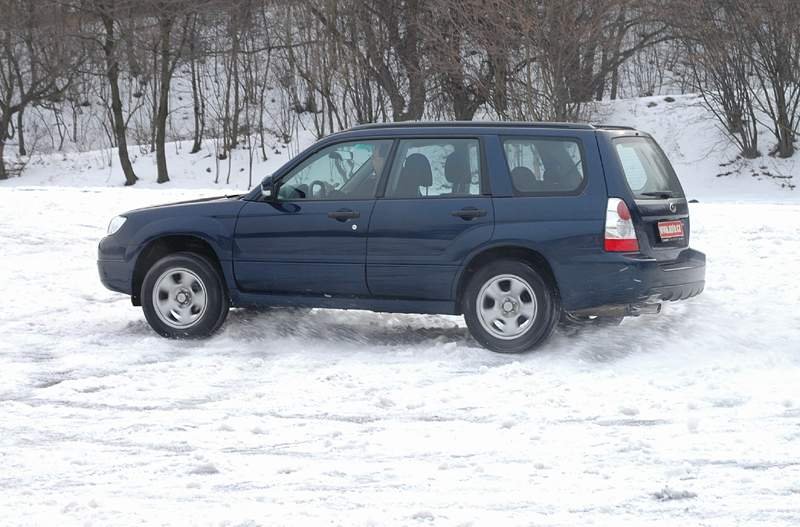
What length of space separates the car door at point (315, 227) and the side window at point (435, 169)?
166 mm

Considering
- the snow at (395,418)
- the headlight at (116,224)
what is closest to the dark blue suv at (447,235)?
the headlight at (116,224)

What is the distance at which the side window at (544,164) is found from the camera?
799 centimetres

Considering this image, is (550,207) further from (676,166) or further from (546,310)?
(676,166)

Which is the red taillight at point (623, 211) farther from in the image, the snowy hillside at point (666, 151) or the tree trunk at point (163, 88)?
the tree trunk at point (163, 88)

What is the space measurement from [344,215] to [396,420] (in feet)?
8.29

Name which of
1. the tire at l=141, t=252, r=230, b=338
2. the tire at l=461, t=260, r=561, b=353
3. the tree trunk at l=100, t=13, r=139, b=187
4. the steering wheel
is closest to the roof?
the steering wheel

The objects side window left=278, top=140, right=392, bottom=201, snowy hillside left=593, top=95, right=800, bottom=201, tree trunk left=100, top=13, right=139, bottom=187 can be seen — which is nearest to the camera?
side window left=278, top=140, right=392, bottom=201

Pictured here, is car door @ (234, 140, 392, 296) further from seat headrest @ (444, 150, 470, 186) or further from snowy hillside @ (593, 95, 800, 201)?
snowy hillside @ (593, 95, 800, 201)

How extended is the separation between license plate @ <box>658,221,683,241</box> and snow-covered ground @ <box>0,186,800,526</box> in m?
0.84

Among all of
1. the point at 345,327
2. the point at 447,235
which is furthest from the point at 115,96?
the point at 447,235

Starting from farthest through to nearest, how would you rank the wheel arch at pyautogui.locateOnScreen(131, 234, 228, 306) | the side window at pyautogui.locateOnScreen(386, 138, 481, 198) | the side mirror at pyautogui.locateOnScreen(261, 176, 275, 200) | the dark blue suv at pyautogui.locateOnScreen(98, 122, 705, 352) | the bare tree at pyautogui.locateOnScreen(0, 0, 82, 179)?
the bare tree at pyautogui.locateOnScreen(0, 0, 82, 179) < the wheel arch at pyautogui.locateOnScreen(131, 234, 228, 306) < the side mirror at pyautogui.locateOnScreen(261, 176, 275, 200) < the side window at pyautogui.locateOnScreen(386, 138, 481, 198) < the dark blue suv at pyautogui.locateOnScreen(98, 122, 705, 352)

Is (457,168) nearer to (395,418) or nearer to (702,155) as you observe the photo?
(395,418)

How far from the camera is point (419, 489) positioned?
192 inches

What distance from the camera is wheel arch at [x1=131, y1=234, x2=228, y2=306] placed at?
889cm
